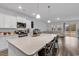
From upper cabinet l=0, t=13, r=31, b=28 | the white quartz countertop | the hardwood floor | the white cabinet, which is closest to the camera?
the white quartz countertop

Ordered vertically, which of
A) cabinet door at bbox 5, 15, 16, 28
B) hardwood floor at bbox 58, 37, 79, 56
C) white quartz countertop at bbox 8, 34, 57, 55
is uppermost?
cabinet door at bbox 5, 15, 16, 28

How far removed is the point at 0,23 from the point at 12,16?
2.17 ft

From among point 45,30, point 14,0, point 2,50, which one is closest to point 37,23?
point 45,30

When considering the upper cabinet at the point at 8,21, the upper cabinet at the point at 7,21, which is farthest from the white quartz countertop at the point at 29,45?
the upper cabinet at the point at 7,21

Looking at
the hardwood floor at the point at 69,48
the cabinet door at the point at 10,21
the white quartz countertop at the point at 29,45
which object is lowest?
the hardwood floor at the point at 69,48

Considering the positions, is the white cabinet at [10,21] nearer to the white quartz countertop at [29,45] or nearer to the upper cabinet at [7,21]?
the upper cabinet at [7,21]

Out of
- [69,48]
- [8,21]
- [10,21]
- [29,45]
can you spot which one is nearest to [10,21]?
[10,21]

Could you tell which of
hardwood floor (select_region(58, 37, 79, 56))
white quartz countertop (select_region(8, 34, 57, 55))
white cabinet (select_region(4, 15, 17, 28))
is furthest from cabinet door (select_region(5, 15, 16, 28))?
hardwood floor (select_region(58, 37, 79, 56))

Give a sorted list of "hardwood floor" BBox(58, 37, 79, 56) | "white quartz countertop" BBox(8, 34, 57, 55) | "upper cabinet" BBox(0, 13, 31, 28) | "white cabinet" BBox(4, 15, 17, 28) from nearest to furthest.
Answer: "white quartz countertop" BBox(8, 34, 57, 55) < "hardwood floor" BBox(58, 37, 79, 56) < "upper cabinet" BBox(0, 13, 31, 28) < "white cabinet" BBox(4, 15, 17, 28)

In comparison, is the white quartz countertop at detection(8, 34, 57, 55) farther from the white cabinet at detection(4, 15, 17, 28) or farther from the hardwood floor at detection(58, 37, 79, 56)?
the white cabinet at detection(4, 15, 17, 28)

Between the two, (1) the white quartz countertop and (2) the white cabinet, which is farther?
(2) the white cabinet

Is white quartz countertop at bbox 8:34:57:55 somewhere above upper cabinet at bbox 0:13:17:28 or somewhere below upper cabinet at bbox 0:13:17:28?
below

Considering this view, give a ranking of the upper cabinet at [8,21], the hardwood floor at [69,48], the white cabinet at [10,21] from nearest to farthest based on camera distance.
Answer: the hardwood floor at [69,48] → the upper cabinet at [8,21] → the white cabinet at [10,21]

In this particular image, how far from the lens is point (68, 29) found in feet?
10.7
